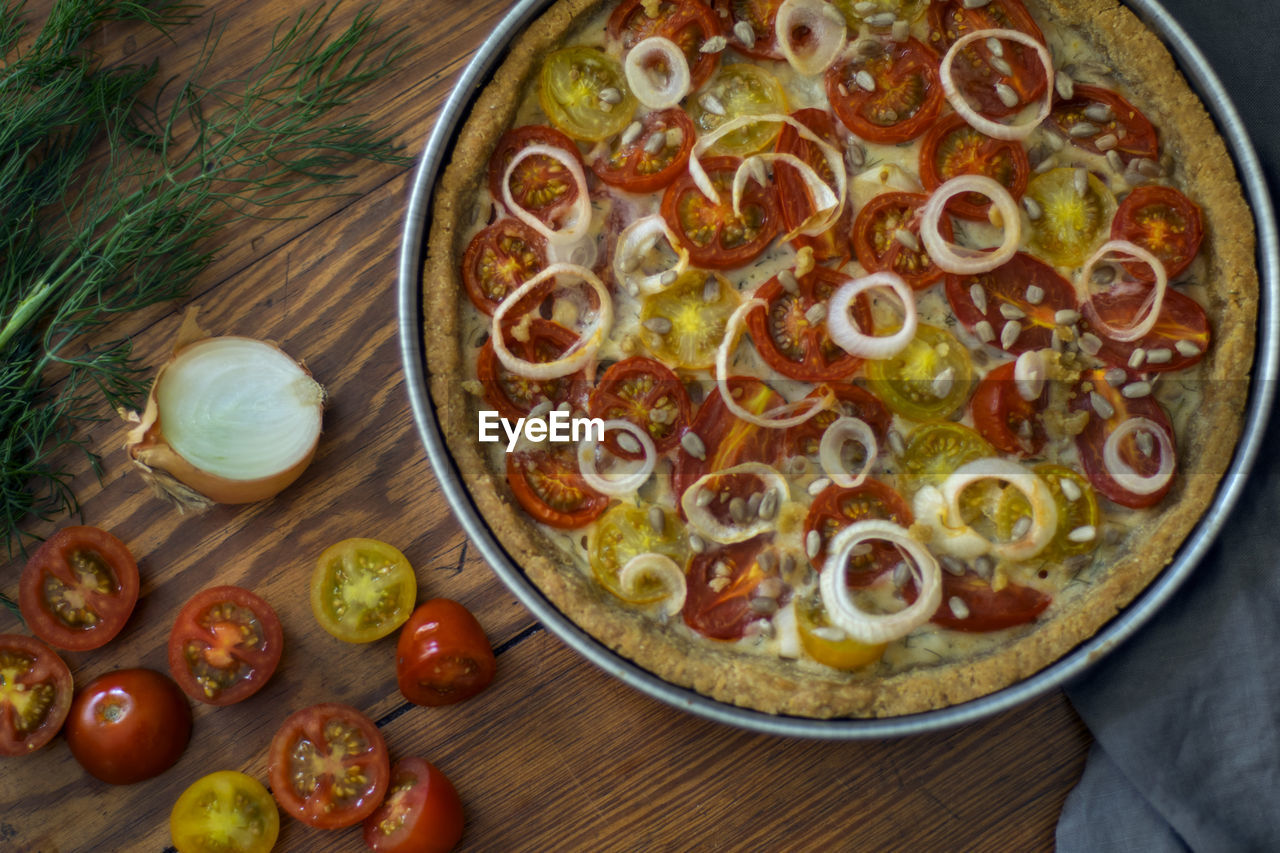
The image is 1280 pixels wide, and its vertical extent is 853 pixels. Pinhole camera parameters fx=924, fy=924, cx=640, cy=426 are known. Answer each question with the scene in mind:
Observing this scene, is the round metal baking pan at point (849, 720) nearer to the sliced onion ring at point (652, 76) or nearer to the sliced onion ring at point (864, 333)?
the sliced onion ring at point (652, 76)

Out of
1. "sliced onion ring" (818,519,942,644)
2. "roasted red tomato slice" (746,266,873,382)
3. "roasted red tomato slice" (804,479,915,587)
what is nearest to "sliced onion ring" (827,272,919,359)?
"roasted red tomato slice" (746,266,873,382)

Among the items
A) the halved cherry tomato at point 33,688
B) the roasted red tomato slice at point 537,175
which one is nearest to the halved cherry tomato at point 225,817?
the halved cherry tomato at point 33,688

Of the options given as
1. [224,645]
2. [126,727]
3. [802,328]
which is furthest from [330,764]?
[802,328]

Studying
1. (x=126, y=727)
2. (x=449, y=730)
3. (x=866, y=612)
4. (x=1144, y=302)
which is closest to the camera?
(x=866, y=612)

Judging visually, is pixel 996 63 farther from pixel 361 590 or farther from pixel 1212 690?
pixel 361 590

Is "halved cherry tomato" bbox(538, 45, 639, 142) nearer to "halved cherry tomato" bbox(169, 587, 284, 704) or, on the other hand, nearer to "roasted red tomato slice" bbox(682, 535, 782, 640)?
"roasted red tomato slice" bbox(682, 535, 782, 640)
